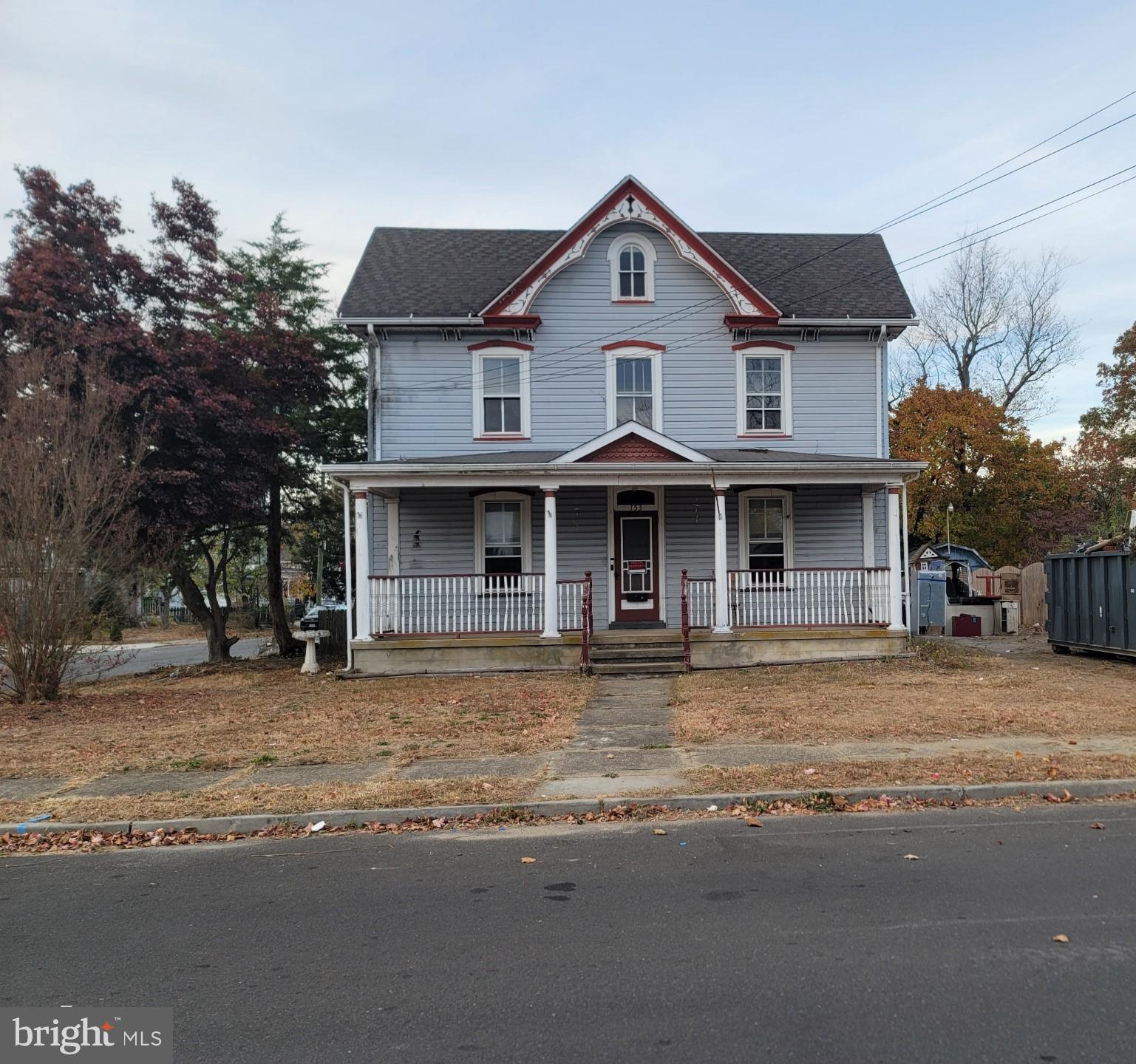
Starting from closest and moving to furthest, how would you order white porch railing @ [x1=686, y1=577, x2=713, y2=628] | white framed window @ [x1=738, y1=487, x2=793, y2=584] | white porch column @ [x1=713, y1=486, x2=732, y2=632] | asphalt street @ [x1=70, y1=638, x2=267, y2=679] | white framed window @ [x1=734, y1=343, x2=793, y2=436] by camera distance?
asphalt street @ [x1=70, y1=638, x2=267, y2=679]
white porch column @ [x1=713, y1=486, x2=732, y2=632]
white porch railing @ [x1=686, y1=577, x2=713, y2=628]
white framed window @ [x1=738, y1=487, x2=793, y2=584]
white framed window @ [x1=734, y1=343, x2=793, y2=436]

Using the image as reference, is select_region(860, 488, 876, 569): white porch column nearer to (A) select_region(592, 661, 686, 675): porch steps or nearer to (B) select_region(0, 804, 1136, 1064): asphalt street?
(A) select_region(592, 661, 686, 675): porch steps

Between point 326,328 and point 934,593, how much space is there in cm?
1888

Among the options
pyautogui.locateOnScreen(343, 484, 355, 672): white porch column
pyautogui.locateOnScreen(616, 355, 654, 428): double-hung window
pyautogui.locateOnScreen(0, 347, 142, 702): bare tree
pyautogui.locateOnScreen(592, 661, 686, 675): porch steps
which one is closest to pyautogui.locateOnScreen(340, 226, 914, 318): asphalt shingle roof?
pyautogui.locateOnScreen(616, 355, 654, 428): double-hung window

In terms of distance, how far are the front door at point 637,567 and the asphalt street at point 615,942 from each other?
1098cm

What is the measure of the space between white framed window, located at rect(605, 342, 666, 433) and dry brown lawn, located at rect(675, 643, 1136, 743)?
18.8 feet

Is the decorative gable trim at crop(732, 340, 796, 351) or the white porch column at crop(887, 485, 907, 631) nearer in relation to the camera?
the white porch column at crop(887, 485, 907, 631)

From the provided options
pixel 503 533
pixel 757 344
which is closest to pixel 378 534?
pixel 503 533

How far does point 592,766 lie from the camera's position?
8172 mm

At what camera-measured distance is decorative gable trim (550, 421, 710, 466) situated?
15.5 m

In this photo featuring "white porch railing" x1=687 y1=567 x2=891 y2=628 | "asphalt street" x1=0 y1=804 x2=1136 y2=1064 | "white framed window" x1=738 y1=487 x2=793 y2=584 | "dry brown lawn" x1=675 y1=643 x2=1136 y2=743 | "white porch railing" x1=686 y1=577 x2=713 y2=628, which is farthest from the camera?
"white framed window" x1=738 y1=487 x2=793 y2=584

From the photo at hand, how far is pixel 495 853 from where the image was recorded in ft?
19.6

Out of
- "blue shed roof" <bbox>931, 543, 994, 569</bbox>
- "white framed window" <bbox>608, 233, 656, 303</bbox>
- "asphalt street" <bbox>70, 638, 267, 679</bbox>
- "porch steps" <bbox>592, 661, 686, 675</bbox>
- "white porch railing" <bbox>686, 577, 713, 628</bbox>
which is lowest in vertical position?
"asphalt street" <bbox>70, 638, 267, 679</bbox>

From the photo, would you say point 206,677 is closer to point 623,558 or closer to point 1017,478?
point 623,558

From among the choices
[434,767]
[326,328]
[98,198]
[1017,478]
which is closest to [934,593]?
[1017,478]
